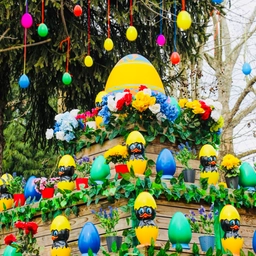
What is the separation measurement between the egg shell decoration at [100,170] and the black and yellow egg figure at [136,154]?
0.88ft

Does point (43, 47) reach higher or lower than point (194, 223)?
higher

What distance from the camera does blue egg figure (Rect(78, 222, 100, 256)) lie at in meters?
4.67

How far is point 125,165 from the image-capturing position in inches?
198

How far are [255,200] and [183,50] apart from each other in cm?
416

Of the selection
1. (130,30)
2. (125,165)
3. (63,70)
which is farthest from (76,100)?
(125,165)

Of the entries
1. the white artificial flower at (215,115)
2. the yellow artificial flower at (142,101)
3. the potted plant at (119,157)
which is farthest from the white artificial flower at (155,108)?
the white artificial flower at (215,115)

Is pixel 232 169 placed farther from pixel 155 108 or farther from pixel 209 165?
pixel 155 108

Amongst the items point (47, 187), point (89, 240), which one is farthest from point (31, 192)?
point (89, 240)

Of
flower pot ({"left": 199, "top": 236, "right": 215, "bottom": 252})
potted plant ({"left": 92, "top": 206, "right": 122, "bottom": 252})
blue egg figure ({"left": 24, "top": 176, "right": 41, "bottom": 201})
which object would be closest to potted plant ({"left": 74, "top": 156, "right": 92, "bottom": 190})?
blue egg figure ({"left": 24, "top": 176, "right": 41, "bottom": 201})

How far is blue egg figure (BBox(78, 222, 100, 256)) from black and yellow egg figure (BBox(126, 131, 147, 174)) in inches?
24.7

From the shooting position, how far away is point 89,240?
15.3ft

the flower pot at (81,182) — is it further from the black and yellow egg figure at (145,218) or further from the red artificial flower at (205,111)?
the red artificial flower at (205,111)

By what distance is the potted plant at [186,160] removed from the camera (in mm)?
5246

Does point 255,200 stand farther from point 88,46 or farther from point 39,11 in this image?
point 39,11
